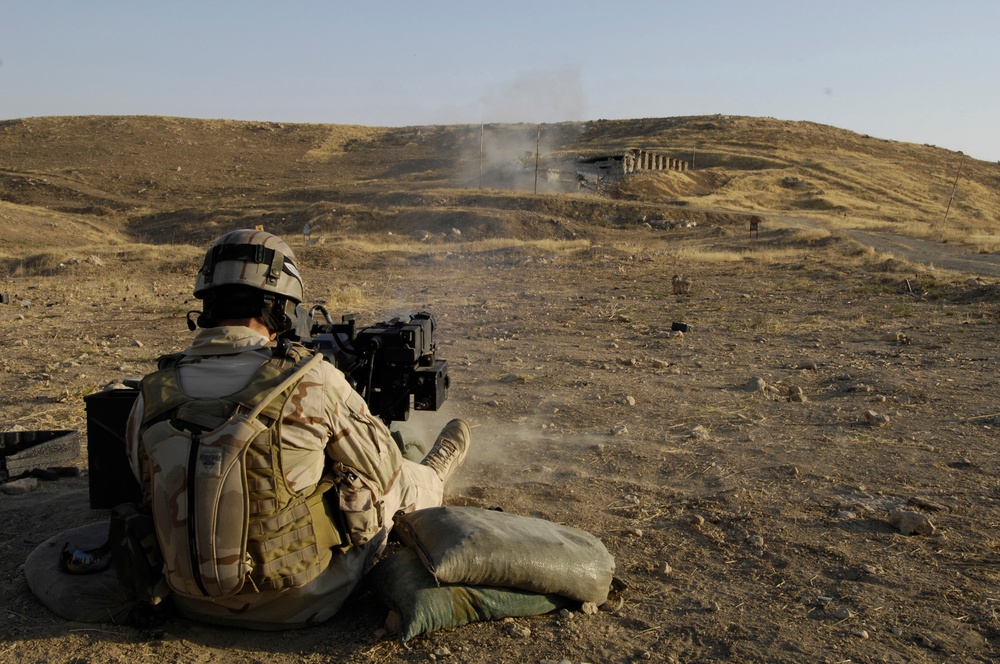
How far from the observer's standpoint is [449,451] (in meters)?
4.27

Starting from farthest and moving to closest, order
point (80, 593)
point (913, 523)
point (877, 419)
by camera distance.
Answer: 1. point (877, 419)
2. point (913, 523)
3. point (80, 593)

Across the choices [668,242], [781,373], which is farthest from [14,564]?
[668,242]

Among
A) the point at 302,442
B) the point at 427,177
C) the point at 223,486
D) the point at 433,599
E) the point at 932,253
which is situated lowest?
the point at 433,599

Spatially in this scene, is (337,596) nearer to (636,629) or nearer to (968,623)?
(636,629)

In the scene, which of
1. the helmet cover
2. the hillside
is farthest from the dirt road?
the helmet cover

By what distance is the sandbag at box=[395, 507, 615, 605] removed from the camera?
2.92 meters

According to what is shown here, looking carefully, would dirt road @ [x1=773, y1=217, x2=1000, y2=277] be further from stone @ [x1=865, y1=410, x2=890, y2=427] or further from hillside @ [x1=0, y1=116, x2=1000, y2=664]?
stone @ [x1=865, y1=410, x2=890, y2=427]

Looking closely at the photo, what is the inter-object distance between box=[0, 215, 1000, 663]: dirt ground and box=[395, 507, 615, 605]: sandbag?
0.15 m

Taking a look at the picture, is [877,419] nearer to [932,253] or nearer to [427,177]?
[932,253]

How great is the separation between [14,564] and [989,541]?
4357mm

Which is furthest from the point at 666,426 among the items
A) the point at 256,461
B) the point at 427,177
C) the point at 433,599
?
the point at 427,177

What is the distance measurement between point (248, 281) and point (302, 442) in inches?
24.6

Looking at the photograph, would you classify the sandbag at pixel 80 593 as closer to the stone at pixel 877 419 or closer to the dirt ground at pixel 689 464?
the dirt ground at pixel 689 464

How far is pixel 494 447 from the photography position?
5.34 metres
